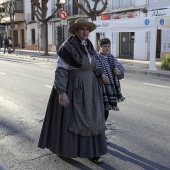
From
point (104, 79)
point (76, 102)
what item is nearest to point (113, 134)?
point (104, 79)

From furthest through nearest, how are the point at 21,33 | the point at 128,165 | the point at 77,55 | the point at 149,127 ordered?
the point at 21,33, the point at 149,127, the point at 128,165, the point at 77,55

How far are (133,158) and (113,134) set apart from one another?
1005mm

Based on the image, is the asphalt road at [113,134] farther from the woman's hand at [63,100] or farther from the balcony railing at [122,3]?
the balcony railing at [122,3]

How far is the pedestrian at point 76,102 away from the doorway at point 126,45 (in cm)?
2140

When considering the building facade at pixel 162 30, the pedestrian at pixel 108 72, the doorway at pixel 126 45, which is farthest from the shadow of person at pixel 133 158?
the doorway at pixel 126 45

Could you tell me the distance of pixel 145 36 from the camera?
71.9ft

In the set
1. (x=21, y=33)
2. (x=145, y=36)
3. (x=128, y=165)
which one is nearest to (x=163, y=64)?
(x=145, y=36)

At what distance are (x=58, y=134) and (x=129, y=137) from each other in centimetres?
161

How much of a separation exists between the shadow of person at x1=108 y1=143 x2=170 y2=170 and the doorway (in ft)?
68.4

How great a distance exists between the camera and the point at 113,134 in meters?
5.04

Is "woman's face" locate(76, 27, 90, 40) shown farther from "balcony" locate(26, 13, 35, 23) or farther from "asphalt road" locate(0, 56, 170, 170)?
"balcony" locate(26, 13, 35, 23)

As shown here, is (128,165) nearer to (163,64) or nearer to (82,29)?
(82,29)

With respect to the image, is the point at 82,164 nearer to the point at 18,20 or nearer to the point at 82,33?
the point at 82,33

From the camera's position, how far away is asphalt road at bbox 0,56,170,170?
12.8ft
